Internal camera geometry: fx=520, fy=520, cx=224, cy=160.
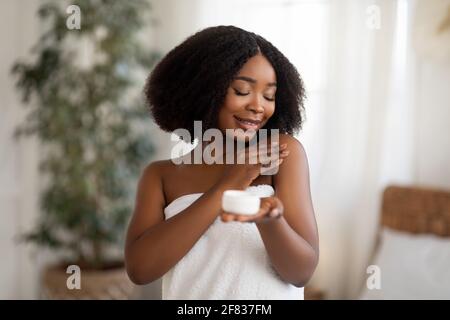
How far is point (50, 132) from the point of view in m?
2.15

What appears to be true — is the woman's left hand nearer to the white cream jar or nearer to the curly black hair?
the white cream jar

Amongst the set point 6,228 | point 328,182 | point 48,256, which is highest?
point 328,182

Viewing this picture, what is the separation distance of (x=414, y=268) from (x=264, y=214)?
1.10m

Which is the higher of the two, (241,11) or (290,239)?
(241,11)

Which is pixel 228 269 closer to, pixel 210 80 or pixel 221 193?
pixel 221 193

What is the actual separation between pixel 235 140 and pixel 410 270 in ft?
3.32

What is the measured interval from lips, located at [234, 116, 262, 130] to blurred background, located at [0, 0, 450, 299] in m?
0.74

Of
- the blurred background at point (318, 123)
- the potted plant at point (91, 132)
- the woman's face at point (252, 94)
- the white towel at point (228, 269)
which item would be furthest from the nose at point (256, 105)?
the potted plant at point (91, 132)

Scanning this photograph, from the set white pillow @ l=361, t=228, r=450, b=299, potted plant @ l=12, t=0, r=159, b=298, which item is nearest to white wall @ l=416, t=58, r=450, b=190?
white pillow @ l=361, t=228, r=450, b=299

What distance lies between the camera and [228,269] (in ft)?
2.53

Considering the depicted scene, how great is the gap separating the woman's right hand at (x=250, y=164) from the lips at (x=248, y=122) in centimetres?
4

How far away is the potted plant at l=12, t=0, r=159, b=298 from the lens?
211 cm

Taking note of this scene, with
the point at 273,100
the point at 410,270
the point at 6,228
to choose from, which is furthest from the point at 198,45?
the point at 6,228
